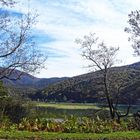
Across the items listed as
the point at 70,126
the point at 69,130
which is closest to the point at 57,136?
the point at 69,130

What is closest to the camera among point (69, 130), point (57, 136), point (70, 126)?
point (57, 136)

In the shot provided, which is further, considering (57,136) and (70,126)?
(70,126)

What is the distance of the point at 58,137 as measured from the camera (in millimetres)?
19828

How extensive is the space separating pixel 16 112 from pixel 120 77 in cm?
1441

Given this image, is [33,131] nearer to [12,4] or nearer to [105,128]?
[105,128]

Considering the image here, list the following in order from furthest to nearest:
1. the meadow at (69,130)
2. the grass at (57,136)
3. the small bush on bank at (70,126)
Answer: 1. the small bush on bank at (70,126)
2. the meadow at (69,130)
3. the grass at (57,136)

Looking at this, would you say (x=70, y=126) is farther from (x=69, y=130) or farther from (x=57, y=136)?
(x=57, y=136)

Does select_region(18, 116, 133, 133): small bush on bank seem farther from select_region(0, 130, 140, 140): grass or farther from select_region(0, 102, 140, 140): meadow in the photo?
select_region(0, 130, 140, 140): grass

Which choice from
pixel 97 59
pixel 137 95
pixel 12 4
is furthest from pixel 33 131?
pixel 137 95

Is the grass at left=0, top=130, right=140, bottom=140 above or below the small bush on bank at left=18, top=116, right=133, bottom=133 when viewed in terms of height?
below

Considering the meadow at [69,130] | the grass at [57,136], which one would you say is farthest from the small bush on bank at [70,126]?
the grass at [57,136]

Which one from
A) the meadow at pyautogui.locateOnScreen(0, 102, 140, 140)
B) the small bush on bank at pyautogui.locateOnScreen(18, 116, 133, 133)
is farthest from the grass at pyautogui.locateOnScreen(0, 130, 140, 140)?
the small bush on bank at pyautogui.locateOnScreen(18, 116, 133, 133)

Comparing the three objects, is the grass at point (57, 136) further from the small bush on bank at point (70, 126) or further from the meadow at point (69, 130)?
the small bush on bank at point (70, 126)

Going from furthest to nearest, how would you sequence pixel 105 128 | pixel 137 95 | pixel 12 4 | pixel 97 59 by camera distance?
pixel 137 95 → pixel 97 59 → pixel 105 128 → pixel 12 4
